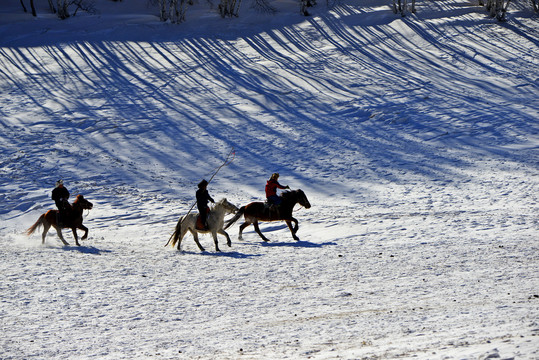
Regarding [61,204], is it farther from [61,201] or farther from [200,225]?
[200,225]

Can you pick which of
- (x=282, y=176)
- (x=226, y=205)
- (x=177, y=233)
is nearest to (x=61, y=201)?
(x=177, y=233)

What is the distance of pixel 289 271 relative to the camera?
469 inches

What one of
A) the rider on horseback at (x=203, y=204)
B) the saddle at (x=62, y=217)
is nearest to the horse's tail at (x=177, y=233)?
the rider on horseback at (x=203, y=204)

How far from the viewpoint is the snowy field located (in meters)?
8.89

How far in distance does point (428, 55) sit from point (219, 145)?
1230 cm

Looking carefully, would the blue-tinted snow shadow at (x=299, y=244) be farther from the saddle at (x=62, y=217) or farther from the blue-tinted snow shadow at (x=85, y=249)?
the saddle at (x=62, y=217)

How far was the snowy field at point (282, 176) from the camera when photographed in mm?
8891

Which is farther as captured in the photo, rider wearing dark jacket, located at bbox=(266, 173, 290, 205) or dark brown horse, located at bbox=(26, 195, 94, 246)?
dark brown horse, located at bbox=(26, 195, 94, 246)

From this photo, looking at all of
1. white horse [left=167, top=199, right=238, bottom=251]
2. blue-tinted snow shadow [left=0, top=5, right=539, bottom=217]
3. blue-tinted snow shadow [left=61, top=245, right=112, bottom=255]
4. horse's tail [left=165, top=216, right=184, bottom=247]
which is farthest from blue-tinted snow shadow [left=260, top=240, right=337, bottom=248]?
blue-tinted snow shadow [left=0, top=5, right=539, bottom=217]

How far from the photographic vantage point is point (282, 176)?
69.6 feet

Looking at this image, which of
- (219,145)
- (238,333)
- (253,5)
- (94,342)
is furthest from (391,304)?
(253,5)

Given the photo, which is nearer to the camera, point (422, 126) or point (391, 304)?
point (391, 304)

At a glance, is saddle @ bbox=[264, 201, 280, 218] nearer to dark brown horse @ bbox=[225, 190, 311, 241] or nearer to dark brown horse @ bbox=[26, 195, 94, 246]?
dark brown horse @ bbox=[225, 190, 311, 241]

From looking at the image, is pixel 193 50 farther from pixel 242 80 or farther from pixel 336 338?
pixel 336 338
